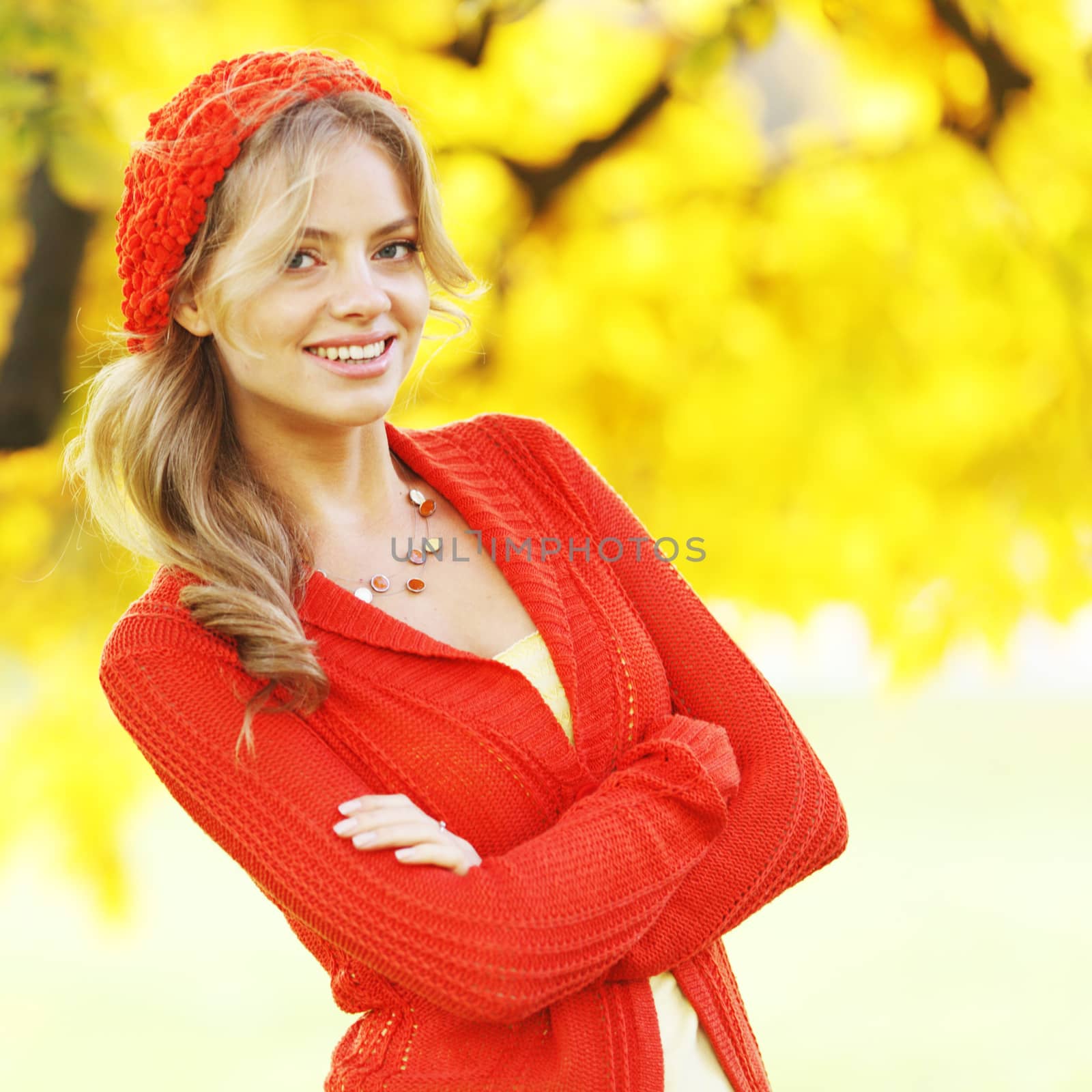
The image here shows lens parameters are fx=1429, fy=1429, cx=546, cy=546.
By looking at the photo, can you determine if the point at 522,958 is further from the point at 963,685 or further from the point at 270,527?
the point at 963,685

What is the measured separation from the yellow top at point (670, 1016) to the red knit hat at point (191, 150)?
55 centimetres

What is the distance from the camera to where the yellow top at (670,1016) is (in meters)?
1.53

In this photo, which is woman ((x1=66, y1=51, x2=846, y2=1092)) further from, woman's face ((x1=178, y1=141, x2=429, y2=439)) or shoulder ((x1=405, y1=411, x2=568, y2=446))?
shoulder ((x1=405, y1=411, x2=568, y2=446))

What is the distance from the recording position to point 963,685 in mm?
7793

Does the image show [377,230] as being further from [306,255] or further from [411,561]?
[411,561]

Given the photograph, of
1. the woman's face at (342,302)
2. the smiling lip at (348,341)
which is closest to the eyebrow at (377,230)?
the woman's face at (342,302)

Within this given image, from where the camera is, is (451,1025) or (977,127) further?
(977,127)

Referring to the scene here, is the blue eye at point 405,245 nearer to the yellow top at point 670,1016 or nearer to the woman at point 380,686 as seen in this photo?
the woman at point 380,686

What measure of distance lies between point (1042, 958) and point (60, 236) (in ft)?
14.3

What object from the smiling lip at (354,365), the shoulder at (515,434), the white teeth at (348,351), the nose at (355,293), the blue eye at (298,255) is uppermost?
the blue eye at (298,255)

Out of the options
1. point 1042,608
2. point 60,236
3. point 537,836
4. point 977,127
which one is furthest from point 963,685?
point 537,836

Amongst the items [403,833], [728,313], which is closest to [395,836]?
[403,833]

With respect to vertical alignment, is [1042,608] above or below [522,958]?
below

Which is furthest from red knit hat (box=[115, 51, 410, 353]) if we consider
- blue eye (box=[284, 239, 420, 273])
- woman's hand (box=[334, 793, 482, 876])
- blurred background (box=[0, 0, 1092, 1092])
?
blurred background (box=[0, 0, 1092, 1092])
